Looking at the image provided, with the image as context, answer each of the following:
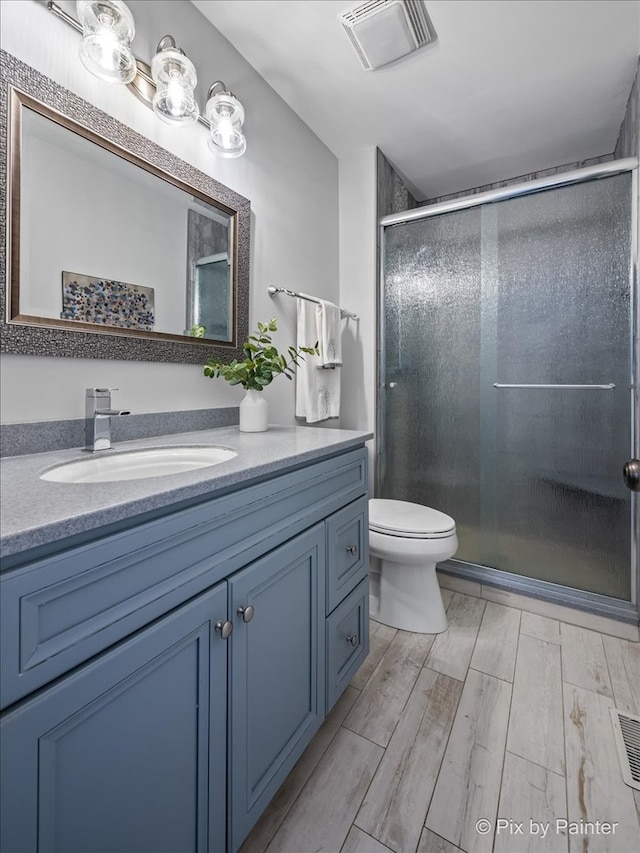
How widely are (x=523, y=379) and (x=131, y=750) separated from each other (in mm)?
2017

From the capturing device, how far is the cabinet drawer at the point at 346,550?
1.14 m

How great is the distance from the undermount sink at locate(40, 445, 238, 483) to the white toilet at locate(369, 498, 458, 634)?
3.00 ft

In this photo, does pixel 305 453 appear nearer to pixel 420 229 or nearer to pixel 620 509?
pixel 620 509

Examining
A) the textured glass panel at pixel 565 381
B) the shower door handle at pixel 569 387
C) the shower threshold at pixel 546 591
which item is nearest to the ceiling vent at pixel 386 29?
the textured glass panel at pixel 565 381

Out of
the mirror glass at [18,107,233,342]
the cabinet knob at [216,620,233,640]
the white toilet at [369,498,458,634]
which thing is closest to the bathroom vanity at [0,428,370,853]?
the cabinet knob at [216,620,233,640]

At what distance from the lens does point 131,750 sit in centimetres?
61

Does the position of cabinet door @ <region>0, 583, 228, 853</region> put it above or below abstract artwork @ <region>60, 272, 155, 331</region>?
below

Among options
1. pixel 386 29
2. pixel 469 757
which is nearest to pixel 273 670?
pixel 469 757

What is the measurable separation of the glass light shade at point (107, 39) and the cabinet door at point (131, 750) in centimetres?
132

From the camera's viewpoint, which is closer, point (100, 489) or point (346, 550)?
point (100, 489)

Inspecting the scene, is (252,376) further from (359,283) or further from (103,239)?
(359,283)

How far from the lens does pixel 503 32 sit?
1464mm

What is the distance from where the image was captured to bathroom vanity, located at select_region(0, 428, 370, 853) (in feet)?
1.61

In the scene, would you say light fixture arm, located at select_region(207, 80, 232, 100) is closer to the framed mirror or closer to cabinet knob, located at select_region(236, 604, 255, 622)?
the framed mirror
